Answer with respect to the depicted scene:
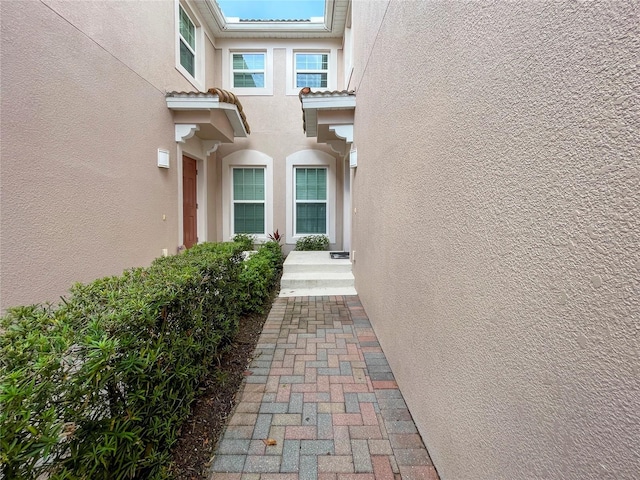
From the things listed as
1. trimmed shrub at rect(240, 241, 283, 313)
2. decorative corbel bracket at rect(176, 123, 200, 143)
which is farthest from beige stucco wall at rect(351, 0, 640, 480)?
decorative corbel bracket at rect(176, 123, 200, 143)

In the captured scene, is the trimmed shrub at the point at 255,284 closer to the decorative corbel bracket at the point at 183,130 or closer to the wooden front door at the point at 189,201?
the wooden front door at the point at 189,201

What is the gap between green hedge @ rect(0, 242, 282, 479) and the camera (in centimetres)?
102

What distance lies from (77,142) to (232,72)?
19.8ft

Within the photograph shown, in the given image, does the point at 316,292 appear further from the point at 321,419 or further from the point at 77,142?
the point at 77,142

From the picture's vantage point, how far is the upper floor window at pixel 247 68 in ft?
27.5

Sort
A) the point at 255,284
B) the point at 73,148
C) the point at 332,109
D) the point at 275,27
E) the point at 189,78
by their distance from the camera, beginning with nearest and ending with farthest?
the point at 73,148
the point at 255,284
the point at 332,109
the point at 189,78
the point at 275,27

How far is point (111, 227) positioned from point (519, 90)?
187 inches

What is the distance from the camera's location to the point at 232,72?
27.7ft

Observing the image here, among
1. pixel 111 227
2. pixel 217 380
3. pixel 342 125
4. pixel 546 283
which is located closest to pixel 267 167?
pixel 342 125

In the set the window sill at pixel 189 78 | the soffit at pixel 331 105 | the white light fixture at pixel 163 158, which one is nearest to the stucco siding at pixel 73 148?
the white light fixture at pixel 163 158

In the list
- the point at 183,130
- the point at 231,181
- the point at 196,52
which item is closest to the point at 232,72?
the point at 196,52

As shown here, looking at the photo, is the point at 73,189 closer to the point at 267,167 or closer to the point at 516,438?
the point at 516,438

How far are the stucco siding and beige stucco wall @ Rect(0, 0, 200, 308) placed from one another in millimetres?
11

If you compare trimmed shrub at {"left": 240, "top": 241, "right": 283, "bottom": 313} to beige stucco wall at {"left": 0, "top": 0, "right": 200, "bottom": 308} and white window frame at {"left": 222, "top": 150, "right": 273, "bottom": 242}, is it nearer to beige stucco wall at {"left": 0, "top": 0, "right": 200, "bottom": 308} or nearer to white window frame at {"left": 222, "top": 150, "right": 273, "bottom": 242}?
beige stucco wall at {"left": 0, "top": 0, "right": 200, "bottom": 308}
